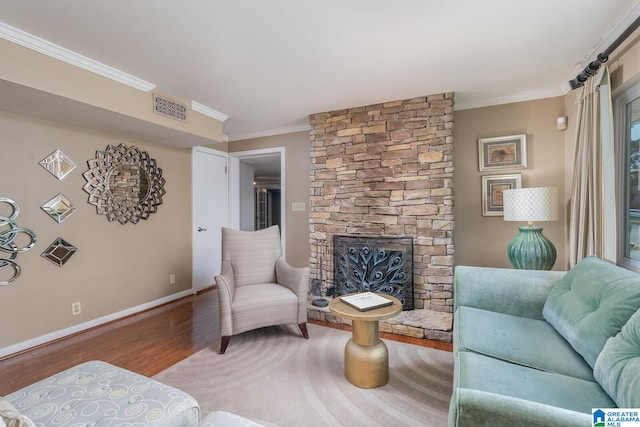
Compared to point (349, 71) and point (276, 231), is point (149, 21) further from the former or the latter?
point (276, 231)

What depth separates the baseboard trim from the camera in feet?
7.93

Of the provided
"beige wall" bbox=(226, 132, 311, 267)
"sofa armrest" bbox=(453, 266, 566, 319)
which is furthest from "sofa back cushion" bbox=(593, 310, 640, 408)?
"beige wall" bbox=(226, 132, 311, 267)

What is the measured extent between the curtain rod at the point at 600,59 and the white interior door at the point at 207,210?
14.0 ft

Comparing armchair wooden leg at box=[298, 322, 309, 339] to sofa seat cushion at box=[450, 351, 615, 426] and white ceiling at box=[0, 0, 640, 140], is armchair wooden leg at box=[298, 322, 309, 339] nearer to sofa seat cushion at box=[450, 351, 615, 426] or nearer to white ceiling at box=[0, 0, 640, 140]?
sofa seat cushion at box=[450, 351, 615, 426]

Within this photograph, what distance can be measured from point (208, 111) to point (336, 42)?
76.2 inches

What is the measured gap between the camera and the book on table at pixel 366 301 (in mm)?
1952

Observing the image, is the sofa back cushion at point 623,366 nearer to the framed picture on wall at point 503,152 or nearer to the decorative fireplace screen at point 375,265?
the decorative fireplace screen at point 375,265

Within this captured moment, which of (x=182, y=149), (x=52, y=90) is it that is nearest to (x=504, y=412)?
(x=52, y=90)

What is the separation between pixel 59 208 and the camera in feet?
8.93

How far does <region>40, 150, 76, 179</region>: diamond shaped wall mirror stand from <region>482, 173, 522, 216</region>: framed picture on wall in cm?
425

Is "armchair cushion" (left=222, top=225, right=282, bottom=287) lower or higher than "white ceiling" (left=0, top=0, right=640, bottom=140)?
lower

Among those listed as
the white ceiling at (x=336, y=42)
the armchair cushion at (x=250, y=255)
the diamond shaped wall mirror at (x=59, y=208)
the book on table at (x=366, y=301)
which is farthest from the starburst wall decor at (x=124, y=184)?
the book on table at (x=366, y=301)

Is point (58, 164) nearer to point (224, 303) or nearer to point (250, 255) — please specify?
point (250, 255)

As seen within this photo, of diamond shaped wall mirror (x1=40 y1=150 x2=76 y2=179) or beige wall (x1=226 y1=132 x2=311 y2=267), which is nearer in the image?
diamond shaped wall mirror (x1=40 y1=150 x2=76 y2=179)
